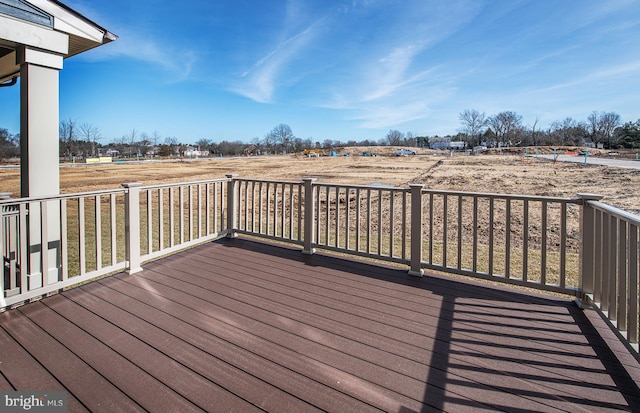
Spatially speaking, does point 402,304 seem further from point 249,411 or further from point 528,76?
point 528,76

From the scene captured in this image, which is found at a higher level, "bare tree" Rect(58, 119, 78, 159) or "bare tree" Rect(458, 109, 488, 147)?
"bare tree" Rect(458, 109, 488, 147)

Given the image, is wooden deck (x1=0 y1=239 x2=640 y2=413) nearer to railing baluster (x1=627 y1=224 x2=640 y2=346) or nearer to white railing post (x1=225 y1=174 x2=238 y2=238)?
railing baluster (x1=627 y1=224 x2=640 y2=346)

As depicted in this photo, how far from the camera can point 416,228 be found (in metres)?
3.18

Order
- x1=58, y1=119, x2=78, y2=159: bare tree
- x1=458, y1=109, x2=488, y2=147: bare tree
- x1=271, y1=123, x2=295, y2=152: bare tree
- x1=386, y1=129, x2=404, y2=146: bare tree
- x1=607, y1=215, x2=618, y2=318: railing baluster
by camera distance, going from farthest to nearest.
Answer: x1=386, y1=129, x2=404, y2=146: bare tree
x1=271, y1=123, x2=295, y2=152: bare tree
x1=458, y1=109, x2=488, y2=147: bare tree
x1=58, y1=119, x2=78, y2=159: bare tree
x1=607, y1=215, x2=618, y2=318: railing baluster

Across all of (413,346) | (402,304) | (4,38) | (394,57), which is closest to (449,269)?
(402,304)

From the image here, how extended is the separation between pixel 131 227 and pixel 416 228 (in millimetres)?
2790

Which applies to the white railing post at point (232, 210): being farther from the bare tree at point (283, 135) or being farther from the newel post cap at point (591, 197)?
the bare tree at point (283, 135)

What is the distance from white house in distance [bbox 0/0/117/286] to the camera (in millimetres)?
2684

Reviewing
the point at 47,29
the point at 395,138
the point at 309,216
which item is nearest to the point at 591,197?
the point at 309,216

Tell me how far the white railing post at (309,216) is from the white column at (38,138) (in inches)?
95.0

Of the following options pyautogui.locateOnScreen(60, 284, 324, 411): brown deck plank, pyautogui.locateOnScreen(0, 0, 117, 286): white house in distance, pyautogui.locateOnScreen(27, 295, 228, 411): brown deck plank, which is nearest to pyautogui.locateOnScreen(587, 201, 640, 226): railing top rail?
pyautogui.locateOnScreen(60, 284, 324, 411): brown deck plank

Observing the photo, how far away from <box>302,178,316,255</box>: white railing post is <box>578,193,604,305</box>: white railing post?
2496mm

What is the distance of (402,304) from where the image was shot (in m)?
2.58

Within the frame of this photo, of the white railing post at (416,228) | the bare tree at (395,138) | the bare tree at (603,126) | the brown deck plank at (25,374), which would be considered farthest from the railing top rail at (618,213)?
the bare tree at (395,138)
